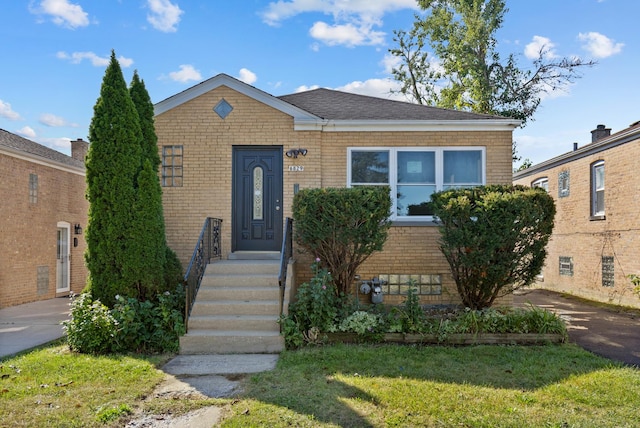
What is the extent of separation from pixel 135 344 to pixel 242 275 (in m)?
2.13

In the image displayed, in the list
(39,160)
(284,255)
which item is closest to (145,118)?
(284,255)

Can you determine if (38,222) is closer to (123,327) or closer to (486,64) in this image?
(123,327)

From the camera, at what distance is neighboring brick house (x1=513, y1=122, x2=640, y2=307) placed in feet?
39.0

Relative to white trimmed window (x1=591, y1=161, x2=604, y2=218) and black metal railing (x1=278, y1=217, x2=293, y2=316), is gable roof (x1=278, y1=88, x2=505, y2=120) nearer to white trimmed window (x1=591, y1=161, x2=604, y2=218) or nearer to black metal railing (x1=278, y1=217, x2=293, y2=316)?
black metal railing (x1=278, y1=217, x2=293, y2=316)

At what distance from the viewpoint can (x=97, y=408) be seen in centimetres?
435

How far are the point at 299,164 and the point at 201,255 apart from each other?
2714mm

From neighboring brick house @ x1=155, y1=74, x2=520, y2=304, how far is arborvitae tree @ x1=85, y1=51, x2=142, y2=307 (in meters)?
2.19

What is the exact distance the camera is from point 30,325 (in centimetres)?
887

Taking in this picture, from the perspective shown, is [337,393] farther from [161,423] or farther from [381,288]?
[381,288]

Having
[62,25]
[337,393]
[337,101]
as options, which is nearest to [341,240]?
[337,393]

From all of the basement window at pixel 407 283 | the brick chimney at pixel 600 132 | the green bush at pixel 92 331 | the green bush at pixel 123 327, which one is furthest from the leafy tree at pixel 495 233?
the brick chimney at pixel 600 132

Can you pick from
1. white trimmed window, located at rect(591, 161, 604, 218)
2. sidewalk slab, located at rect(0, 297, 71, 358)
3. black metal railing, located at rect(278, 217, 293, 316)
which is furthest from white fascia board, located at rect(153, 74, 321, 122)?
white trimmed window, located at rect(591, 161, 604, 218)

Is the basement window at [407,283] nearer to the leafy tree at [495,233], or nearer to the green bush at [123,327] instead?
the leafy tree at [495,233]

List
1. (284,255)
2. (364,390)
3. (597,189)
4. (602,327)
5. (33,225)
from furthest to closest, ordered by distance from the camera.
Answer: (597,189)
(33,225)
(602,327)
(284,255)
(364,390)
